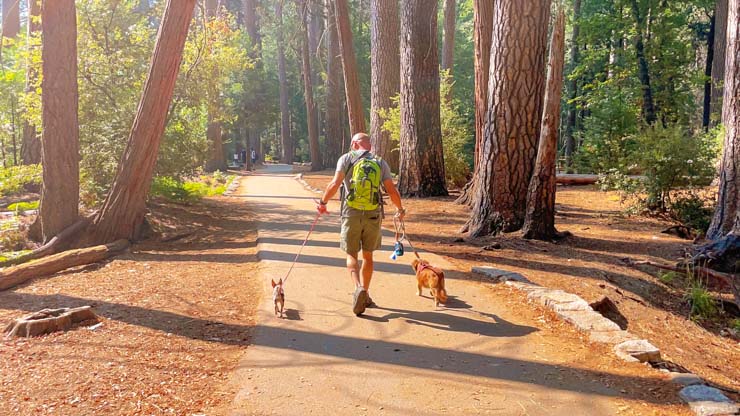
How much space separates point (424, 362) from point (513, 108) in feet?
20.2

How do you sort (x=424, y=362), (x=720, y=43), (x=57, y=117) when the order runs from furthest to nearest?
1. (x=720, y=43)
2. (x=57, y=117)
3. (x=424, y=362)

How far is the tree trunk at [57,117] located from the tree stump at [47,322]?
475 cm

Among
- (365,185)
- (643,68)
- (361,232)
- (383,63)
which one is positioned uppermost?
(643,68)

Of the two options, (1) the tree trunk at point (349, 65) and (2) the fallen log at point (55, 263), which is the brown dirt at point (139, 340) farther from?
(1) the tree trunk at point (349, 65)

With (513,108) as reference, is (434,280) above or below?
below

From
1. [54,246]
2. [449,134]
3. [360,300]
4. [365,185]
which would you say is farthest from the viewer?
[449,134]

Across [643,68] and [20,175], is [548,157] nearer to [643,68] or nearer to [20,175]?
[20,175]

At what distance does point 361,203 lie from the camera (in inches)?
243

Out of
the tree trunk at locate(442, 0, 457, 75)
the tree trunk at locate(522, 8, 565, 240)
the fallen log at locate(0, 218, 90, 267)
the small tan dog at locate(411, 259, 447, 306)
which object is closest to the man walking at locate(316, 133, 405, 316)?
the small tan dog at locate(411, 259, 447, 306)

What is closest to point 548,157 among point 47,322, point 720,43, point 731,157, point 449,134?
point 731,157

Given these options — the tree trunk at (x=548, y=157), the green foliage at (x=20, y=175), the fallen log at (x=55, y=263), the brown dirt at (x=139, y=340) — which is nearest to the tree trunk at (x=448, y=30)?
the tree trunk at (x=548, y=157)

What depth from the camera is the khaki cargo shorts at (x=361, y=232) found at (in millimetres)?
6215

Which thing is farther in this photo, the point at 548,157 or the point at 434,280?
the point at 548,157

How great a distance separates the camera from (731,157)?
31.9ft
